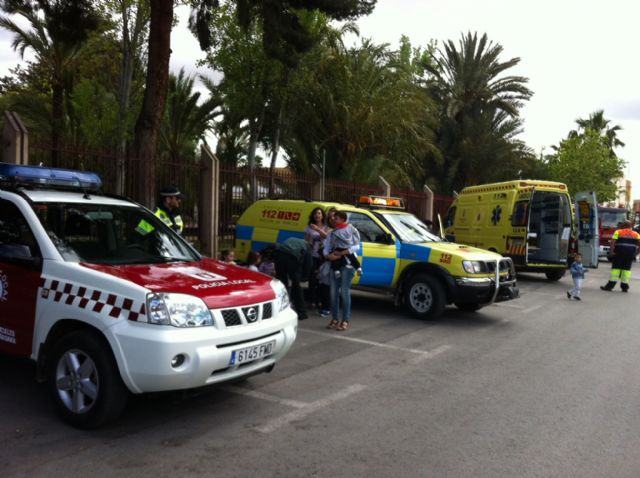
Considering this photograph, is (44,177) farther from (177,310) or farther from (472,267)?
(472,267)

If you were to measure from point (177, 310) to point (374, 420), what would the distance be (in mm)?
1732

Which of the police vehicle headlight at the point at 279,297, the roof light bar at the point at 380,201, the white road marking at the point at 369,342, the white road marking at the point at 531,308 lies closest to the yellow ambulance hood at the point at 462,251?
the roof light bar at the point at 380,201

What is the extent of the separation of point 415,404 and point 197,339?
201 cm

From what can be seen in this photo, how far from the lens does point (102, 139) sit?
59.0 feet

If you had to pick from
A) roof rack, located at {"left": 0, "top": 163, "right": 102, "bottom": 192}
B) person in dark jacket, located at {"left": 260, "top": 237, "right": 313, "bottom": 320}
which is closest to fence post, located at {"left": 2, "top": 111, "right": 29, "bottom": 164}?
person in dark jacket, located at {"left": 260, "top": 237, "right": 313, "bottom": 320}

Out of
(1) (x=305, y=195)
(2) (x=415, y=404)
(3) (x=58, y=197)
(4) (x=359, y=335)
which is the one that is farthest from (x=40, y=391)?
(1) (x=305, y=195)

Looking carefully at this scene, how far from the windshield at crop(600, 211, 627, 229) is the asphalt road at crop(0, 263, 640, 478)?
19.1 metres

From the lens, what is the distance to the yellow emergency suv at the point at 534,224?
45.4 feet

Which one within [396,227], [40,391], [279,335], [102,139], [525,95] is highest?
[525,95]

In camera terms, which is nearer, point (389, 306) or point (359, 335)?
point (359, 335)

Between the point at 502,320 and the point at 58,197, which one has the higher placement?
the point at 58,197

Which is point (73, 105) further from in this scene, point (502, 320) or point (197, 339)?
point (197, 339)

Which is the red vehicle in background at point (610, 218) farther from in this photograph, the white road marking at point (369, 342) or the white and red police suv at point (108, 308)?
the white and red police suv at point (108, 308)

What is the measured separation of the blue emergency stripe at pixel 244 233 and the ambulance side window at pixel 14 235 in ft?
18.4
